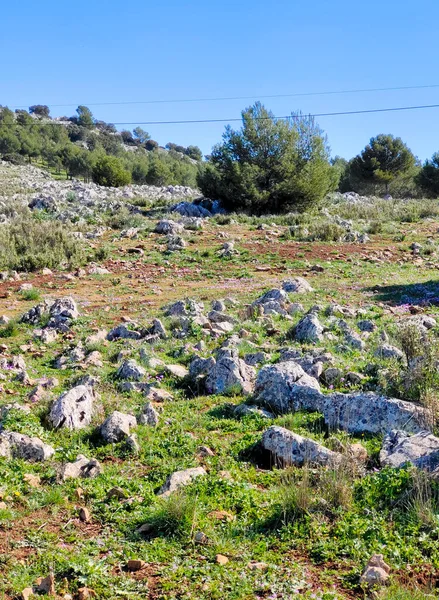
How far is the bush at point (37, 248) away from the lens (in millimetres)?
14398

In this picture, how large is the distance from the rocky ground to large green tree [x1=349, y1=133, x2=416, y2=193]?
4226cm

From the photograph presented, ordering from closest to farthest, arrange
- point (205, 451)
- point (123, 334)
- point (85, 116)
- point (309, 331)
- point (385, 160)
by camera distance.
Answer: point (205, 451) < point (309, 331) < point (123, 334) < point (385, 160) < point (85, 116)

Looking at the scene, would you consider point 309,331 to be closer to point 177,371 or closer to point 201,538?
point 177,371

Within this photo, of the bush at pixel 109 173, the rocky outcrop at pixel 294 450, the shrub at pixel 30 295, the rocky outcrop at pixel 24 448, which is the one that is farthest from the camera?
the bush at pixel 109 173

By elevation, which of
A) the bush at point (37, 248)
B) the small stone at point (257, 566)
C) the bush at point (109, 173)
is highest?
the bush at point (109, 173)

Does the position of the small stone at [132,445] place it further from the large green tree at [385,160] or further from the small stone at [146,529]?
the large green tree at [385,160]

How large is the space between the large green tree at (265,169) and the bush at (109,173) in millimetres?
21025

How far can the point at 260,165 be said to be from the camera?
26844mm

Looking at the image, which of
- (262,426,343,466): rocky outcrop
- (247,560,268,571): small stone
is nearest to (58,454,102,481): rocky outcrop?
(262,426,343,466): rocky outcrop

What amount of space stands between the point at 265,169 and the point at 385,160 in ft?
93.3

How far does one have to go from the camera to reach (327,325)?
28.0 feet

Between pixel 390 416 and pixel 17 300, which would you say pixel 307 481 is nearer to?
pixel 390 416

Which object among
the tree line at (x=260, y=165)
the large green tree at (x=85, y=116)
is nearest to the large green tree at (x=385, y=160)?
the tree line at (x=260, y=165)

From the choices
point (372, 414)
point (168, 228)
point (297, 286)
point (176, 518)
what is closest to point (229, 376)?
point (372, 414)
